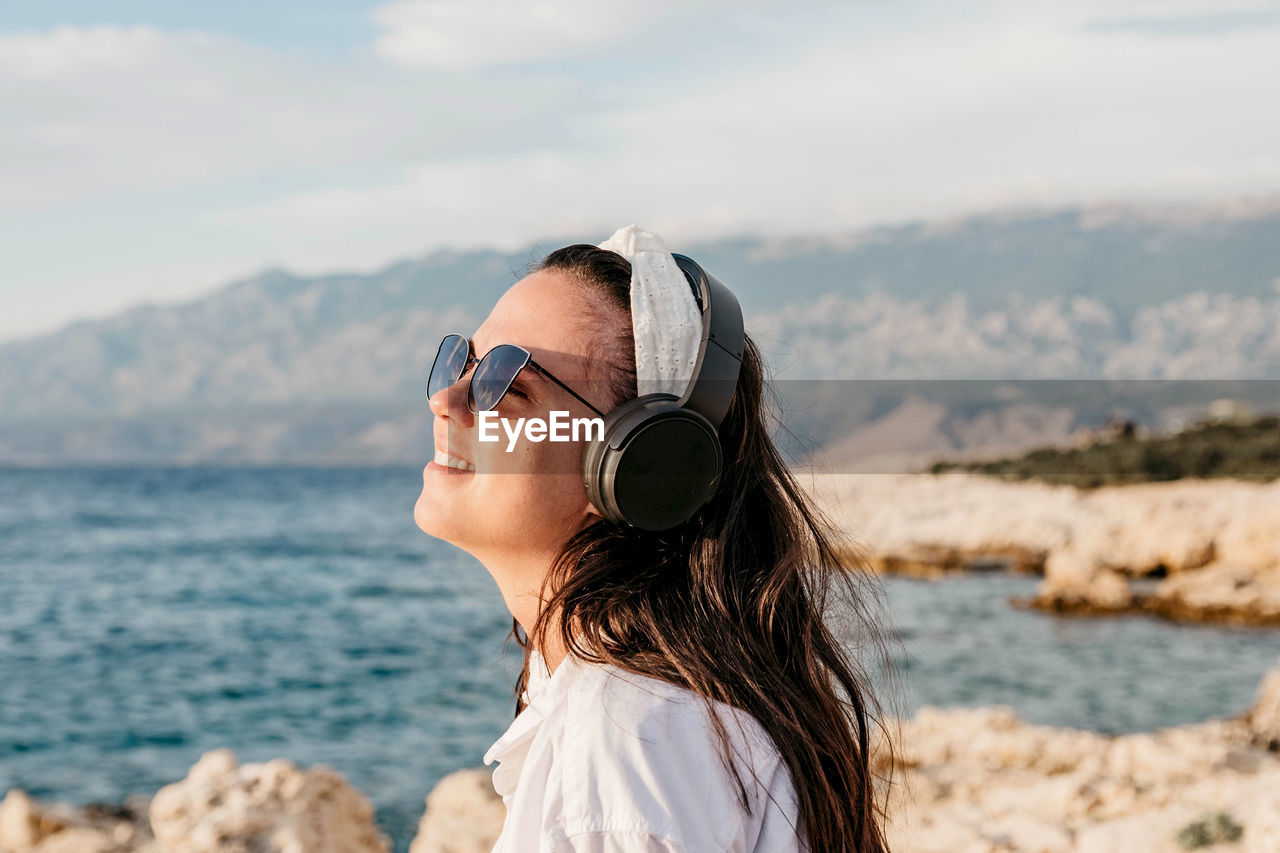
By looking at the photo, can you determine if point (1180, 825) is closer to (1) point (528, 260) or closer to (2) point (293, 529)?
(1) point (528, 260)

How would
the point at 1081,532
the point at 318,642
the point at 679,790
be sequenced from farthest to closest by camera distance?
the point at 1081,532 → the point at 318,642 → the point at 679,790

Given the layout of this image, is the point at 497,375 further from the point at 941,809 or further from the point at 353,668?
the point at 353,668

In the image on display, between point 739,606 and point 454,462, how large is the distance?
0.48 meters

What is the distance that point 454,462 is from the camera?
62.7 inches

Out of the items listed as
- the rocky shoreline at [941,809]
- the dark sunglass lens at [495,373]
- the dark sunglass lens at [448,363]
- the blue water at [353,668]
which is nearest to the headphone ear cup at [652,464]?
the dark sunglass lens at [495,373]

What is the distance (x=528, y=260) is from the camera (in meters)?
1.92

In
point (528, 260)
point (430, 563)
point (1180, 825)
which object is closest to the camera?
point (528, 260)

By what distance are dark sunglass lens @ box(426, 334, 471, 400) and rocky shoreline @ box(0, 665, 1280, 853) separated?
7.98 feet

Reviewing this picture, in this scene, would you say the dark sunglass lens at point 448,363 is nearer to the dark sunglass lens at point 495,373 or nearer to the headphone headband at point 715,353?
the dark sunglass lens at point 495,373

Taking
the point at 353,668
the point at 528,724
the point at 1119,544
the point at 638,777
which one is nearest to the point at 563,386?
the point at 528,724

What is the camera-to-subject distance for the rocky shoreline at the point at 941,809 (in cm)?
427

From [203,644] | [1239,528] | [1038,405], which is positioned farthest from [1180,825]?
[1038,405]

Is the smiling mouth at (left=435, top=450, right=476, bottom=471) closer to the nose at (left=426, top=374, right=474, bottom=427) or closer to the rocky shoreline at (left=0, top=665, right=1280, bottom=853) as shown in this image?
the nose at (left=426, top=374, right=474, bottom=427)

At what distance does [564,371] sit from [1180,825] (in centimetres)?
431
